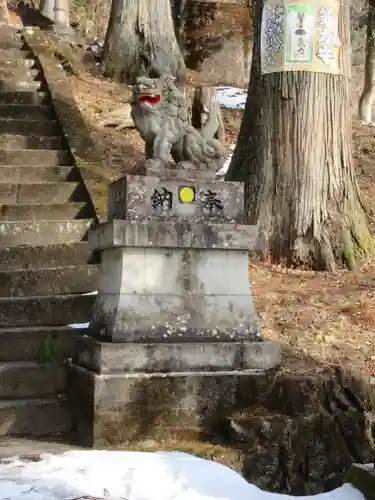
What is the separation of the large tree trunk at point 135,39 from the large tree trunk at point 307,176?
5.74m

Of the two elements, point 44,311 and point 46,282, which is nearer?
point 44,311

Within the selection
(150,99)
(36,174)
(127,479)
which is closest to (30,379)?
(127,479)

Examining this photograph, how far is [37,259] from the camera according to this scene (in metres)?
6.99

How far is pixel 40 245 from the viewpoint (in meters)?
7.07

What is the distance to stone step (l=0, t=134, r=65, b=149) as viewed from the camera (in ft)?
28.1

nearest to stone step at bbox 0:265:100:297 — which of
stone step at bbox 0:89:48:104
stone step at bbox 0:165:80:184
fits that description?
stone step at bbox 0:165:80:184

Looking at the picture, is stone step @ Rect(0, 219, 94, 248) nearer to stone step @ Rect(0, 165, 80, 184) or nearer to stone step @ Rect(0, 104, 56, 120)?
stone step @ Rect(0, 165, 80, 184)

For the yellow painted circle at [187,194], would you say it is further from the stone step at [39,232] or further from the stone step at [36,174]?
the stone step at [36,174]

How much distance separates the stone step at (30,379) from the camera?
5465mm

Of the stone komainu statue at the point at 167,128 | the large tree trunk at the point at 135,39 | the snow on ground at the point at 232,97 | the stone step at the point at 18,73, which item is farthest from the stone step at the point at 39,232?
the snow on ground at the point at 232,97

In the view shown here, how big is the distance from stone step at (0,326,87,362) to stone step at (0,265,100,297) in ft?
2.42

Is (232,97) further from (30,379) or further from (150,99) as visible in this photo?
(30,379)

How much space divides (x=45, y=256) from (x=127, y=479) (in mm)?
3223

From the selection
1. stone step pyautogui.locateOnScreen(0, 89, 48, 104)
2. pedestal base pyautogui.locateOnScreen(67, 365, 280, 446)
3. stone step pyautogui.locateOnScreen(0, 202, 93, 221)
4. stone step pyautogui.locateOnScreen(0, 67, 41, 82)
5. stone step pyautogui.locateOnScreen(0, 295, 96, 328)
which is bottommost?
pedestal base pyautogui.locateOnScreen(67, 365, 280, 446)
